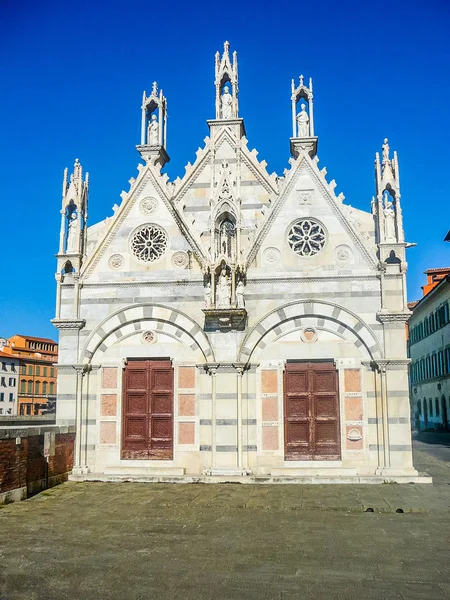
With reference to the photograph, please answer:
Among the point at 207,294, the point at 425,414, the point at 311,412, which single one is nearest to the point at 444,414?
the point at 425,414

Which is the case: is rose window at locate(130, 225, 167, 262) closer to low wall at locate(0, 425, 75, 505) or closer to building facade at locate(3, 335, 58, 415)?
low wall at locate(0, 425, 75, 505)

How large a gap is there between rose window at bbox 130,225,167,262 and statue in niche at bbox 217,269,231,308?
2.33 metres

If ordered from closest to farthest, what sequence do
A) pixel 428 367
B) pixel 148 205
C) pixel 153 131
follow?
pixel 148 205, pixel 153 131, pixel 428 367

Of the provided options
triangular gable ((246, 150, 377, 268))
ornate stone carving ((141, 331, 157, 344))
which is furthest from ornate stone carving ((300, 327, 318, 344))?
ornate stone carving ((141, 331, 157, 344))

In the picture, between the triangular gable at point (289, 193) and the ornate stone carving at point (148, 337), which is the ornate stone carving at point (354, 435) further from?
the ornate stone carving at point (148, 337)

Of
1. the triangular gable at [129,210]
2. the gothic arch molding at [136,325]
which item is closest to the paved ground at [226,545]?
the gothic arch molding at [136,325]

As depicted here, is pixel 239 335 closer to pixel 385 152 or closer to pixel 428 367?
pixel 385 152

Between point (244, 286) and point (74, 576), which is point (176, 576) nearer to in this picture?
point (74, 576)

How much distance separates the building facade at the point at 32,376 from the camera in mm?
75938

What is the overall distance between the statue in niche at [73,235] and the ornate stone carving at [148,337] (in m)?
3.63

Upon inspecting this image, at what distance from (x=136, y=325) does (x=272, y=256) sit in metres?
4.76

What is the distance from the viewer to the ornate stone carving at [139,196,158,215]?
63.7ft

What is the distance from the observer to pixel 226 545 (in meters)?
10.0

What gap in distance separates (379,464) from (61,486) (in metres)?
8.94
